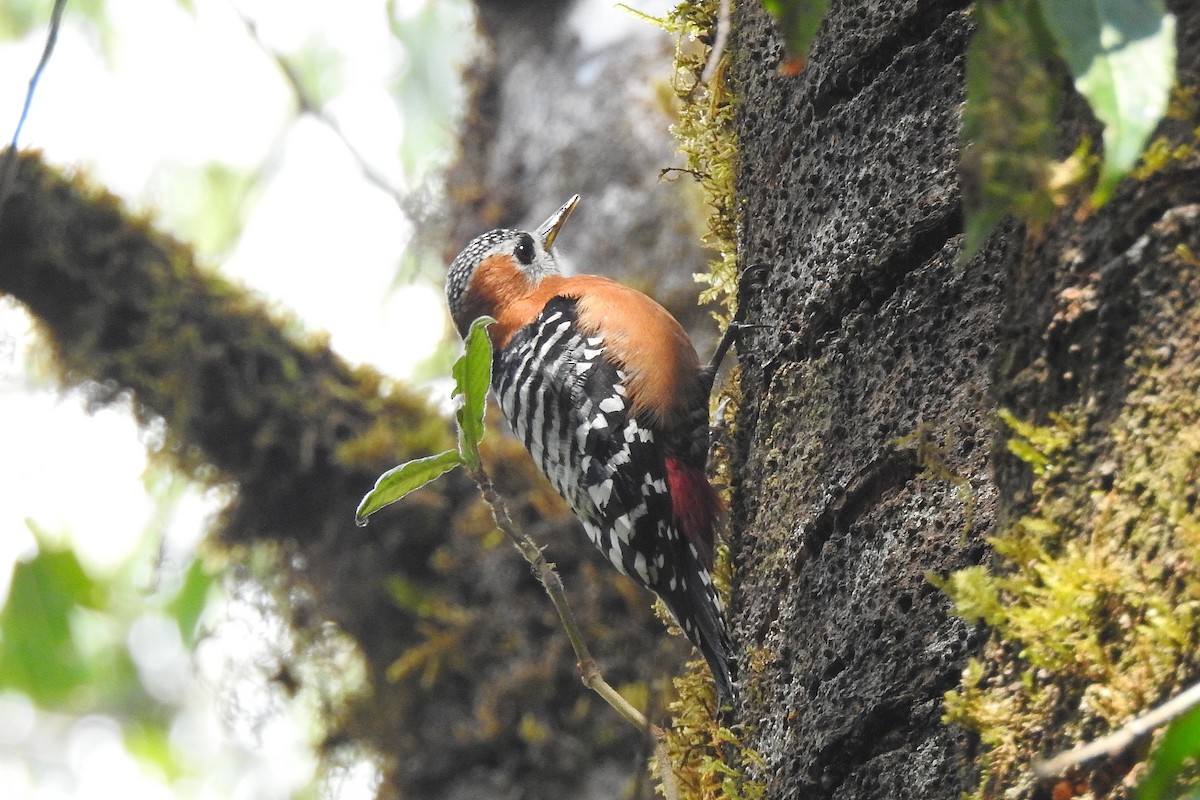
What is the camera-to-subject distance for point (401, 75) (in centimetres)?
685

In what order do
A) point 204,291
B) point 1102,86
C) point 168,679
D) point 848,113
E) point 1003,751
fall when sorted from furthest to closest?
point 168,679 < point 204,291 < point 848,113 < point 1003,751 < point 1102,86

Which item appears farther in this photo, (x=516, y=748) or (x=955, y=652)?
(x=516, y=748)

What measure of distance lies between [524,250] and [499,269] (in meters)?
0.11

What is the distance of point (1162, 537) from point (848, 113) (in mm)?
913

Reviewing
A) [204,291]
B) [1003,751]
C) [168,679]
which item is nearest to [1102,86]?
[1003,751]

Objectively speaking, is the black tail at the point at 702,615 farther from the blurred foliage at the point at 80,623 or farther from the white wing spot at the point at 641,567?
the blurred foliage at the point at 80,623

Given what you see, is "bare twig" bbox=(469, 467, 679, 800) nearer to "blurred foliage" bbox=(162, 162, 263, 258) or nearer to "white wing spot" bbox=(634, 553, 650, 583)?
"white wing spot" bbox=(634, 553, 650, 583)

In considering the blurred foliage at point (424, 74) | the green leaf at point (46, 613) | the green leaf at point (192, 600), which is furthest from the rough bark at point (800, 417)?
the blurred foliage at point (424, 74)

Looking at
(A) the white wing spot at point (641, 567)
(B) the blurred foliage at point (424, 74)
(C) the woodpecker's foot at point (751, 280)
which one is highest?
(B) the blurred foliage at point (424, 74)

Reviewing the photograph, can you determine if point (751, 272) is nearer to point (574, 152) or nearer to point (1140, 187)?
point (1140, 187)

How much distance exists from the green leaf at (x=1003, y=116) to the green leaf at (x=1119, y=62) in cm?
5

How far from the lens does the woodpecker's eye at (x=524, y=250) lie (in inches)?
156

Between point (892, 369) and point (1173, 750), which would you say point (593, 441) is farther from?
point (1173, 750)

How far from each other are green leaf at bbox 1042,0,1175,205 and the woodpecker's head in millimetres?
3015
